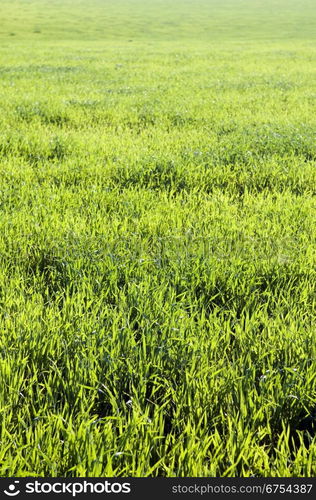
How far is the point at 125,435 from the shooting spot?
6.56 feet

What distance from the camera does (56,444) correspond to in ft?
6.49

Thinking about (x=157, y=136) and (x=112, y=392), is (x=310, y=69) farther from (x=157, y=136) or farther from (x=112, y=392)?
(x=112, y=392)

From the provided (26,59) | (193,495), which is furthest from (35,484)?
(26,59)

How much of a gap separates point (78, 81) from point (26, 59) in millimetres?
10625

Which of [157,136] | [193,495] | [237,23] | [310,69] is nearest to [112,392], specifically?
[193,495]

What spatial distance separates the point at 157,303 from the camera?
2.98 m

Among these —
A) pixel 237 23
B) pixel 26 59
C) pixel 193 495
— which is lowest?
pixel 193 495

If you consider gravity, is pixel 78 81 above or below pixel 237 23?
below

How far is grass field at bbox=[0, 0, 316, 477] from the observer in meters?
2.03

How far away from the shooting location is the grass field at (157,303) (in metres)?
2.03

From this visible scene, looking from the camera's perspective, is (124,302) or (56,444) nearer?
(56,444)

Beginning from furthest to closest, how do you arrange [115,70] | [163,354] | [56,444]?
1. [115,70]
2. [163,354]
3. [56,444]

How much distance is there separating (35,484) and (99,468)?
0.26 meters

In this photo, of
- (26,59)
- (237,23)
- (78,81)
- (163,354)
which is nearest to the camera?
(163,354)
